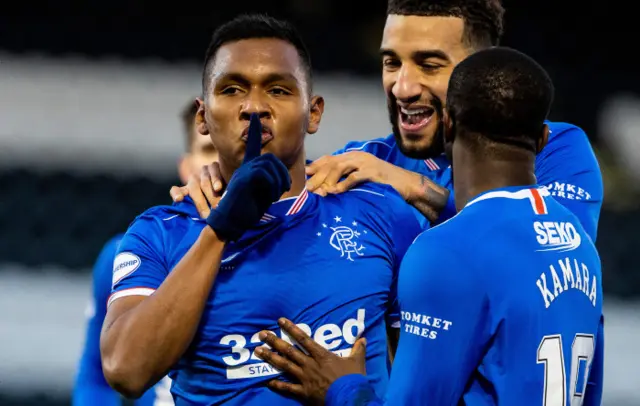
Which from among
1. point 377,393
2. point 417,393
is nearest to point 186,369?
point 377,393

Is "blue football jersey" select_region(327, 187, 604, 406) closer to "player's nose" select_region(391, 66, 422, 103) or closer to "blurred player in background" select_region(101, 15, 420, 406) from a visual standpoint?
"blurred player in background" select_region(101, 15, 420, 406)

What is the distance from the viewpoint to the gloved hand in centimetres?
249

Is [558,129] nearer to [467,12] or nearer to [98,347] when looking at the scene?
[467,12]

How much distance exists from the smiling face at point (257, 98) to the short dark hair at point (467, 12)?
2.49ft

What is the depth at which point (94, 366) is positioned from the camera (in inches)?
173

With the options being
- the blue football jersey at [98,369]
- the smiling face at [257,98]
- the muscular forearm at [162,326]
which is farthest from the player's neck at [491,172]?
the blue football jersey at [98,369]

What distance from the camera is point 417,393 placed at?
2.31 meters

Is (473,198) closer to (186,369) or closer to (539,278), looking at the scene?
(539,278)

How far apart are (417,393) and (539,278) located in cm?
37

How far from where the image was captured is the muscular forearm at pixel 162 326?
99.0 inches

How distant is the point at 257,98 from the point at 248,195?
331mm

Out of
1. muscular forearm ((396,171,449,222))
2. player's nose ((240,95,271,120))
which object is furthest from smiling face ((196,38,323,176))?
muscular forearm ((396,171,449,222))

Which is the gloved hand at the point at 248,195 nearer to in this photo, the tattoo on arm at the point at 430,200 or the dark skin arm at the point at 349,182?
the dark skin arm at the point at 349,182

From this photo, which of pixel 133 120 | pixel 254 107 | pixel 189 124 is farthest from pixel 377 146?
pixel 133 120
